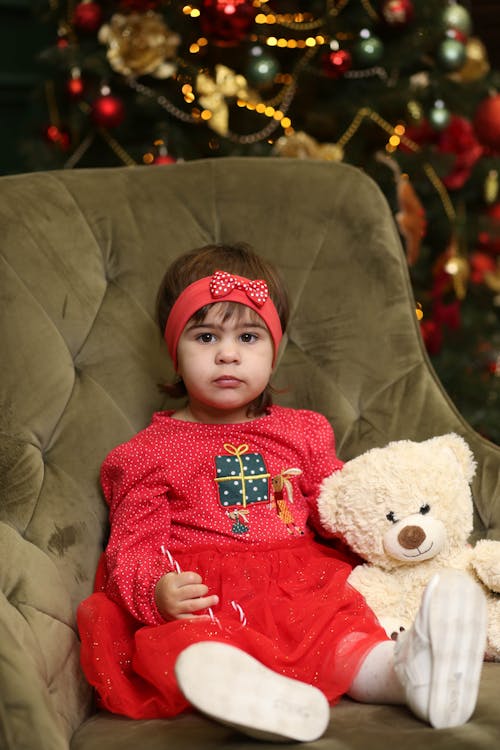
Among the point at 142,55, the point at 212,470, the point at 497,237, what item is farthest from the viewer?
the point at 497,237

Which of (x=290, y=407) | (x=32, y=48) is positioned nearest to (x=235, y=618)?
(x=290, y=407)

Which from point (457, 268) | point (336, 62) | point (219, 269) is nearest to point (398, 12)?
point (336, 62)

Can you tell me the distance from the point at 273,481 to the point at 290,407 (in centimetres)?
23

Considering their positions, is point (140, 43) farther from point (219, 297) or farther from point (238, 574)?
point (238, 574)

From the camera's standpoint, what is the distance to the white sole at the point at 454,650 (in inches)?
47.6

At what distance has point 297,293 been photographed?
6.13 ft

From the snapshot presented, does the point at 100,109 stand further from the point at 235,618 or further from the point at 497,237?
the point at 235,618

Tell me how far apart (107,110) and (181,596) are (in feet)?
5.92

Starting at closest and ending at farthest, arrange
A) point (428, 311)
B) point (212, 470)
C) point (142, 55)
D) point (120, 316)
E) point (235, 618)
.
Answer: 1. point (235, 618)
2. point (212, 470)
3. point (120, 316)
4. point (142, 55)
5. point (428, 311)

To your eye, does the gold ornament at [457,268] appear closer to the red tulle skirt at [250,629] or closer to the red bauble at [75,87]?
the red bauble at [75,87]

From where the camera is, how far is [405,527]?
151 centimetres

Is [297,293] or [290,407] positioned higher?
[297,293]

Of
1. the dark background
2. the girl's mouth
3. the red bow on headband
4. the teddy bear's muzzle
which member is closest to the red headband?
the red bow on headband

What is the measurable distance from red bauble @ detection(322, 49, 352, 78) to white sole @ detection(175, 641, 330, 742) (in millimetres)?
2076
